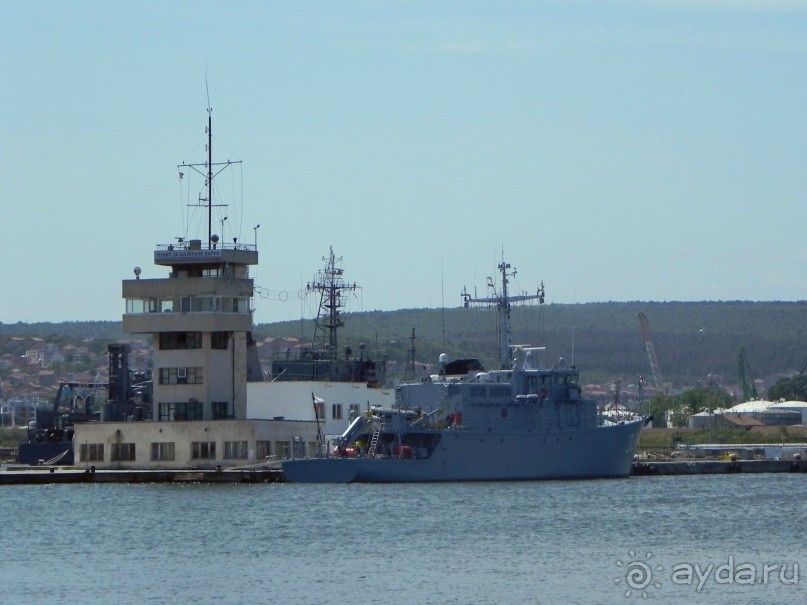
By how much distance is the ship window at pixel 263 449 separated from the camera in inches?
3049

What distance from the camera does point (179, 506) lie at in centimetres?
6075

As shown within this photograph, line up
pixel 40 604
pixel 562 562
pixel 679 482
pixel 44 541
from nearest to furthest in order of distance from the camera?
pixel 40 604
pixel 562 562
pixel 44 541
pixel 679 482

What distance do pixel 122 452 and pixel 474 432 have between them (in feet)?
54.7

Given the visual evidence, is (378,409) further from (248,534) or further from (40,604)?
(40,604)

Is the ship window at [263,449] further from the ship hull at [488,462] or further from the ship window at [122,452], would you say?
the ship window at [122,452]

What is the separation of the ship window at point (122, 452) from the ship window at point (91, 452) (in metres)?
0.65

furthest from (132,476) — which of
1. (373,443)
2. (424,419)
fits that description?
(424,419)

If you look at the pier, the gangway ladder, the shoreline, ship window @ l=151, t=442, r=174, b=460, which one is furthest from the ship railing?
the pier

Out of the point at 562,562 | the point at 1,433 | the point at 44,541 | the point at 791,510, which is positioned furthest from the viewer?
the point at 1,433

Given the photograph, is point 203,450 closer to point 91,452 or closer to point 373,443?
point 91,452

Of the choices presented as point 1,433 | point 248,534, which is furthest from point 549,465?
point 1,433

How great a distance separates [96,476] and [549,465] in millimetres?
19554

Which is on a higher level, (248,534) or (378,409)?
(378,409)

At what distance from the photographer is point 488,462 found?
74.4 meters
